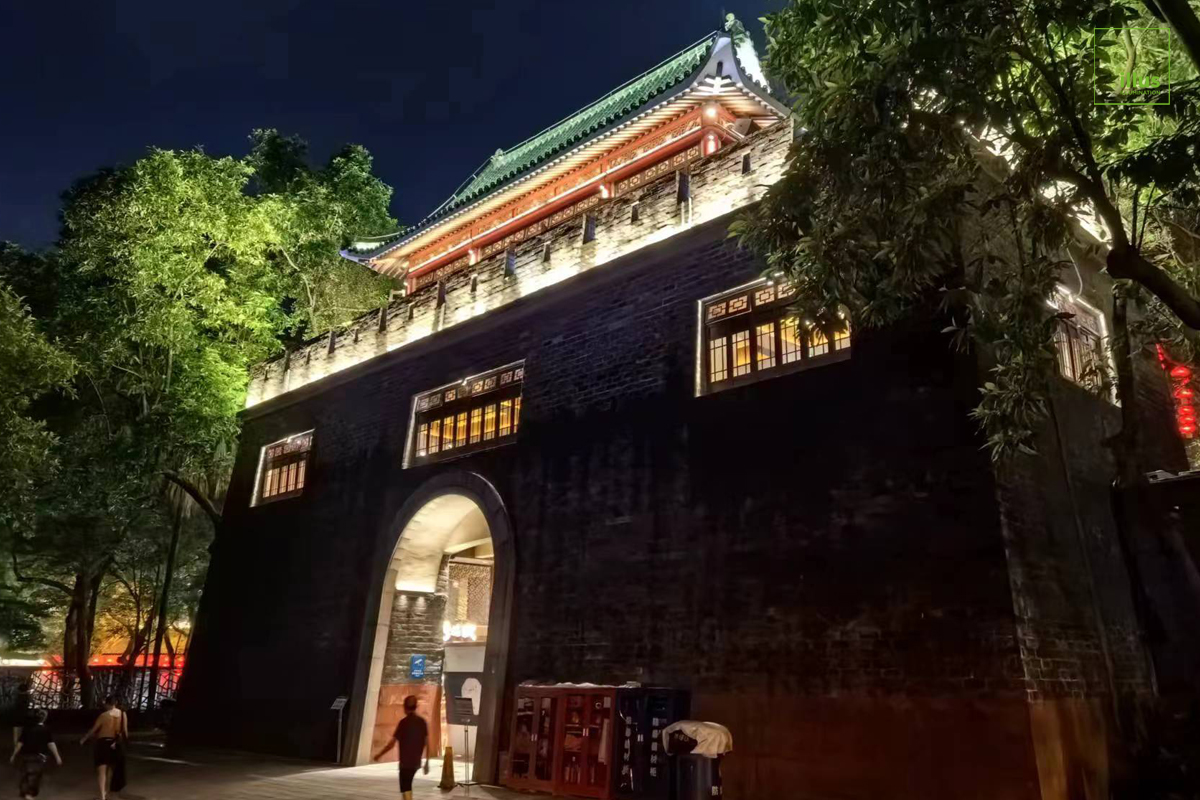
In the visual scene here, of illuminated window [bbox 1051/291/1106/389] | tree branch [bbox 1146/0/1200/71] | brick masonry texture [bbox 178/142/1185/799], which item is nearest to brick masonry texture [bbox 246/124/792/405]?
brick masonry texture [bbox 178/142/1185/799]

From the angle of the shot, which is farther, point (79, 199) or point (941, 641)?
point (79, 199)

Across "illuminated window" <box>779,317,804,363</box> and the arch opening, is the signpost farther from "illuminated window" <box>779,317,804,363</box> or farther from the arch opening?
"illuminated window" <box>779,317,804,363</box>

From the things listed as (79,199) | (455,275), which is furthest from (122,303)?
(455,275)

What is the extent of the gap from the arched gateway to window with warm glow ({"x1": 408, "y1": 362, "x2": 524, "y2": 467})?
0.64 m

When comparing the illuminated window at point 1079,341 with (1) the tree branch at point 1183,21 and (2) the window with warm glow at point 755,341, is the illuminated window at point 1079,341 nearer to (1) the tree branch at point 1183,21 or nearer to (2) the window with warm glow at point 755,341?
(2) the window with warm glow at point 755,341

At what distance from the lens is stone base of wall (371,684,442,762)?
1244 centimetres

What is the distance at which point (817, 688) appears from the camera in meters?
7.68

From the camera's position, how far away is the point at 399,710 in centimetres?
1279

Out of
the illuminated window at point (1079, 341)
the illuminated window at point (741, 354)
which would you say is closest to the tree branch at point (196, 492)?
the illuminated window at point (741, 354)

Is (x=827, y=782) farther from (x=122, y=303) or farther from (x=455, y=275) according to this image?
(x=122, y=303)

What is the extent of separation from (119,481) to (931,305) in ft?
49.0

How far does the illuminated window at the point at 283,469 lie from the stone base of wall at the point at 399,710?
14.4 ft

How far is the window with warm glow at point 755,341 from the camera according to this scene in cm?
884

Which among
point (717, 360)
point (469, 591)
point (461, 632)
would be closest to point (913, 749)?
point (717, 360)
